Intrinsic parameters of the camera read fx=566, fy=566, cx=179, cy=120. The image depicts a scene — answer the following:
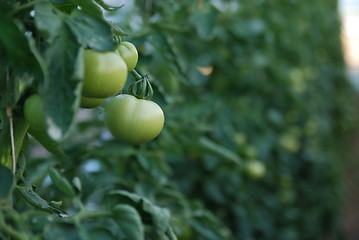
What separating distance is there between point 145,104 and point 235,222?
2227 millimetres

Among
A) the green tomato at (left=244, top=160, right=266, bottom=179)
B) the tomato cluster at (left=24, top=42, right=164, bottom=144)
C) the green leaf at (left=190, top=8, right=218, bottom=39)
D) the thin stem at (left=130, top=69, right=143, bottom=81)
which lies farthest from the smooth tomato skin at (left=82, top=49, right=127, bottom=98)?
the green tomato at (left=244, top=160, right=266, bottom=179)

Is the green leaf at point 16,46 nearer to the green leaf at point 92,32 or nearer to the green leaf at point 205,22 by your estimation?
the green leaf at point 92,32

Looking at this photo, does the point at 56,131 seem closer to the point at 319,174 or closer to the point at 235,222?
the point at 235,222

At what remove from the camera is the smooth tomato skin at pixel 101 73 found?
588mm

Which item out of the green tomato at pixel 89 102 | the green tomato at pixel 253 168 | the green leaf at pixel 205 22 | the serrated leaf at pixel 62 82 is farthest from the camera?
the green tomato at pixel 253 168

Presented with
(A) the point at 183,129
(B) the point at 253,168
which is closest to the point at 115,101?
(A) the point at 183,129

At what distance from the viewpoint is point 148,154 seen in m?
1.53

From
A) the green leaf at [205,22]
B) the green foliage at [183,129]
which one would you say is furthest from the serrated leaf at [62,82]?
the green leaf at [205,22]

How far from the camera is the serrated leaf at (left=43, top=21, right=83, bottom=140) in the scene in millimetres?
552

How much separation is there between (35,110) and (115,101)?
11 cm

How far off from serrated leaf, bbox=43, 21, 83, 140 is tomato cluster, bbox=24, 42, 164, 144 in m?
0.02

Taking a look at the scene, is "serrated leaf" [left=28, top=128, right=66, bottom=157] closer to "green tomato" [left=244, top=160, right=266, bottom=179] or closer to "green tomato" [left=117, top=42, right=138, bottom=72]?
"green tomato" [left=117, top=42, right=138, bottom=72]

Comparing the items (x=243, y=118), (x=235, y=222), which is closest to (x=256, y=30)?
(x=243, y=118)

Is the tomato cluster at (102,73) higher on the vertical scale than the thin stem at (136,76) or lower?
higher
